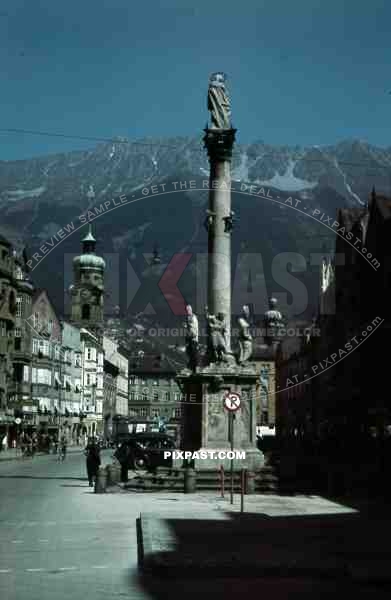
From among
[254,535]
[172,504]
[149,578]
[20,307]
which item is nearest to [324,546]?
[254,535]

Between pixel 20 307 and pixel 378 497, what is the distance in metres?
66.0

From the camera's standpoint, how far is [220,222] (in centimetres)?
3484

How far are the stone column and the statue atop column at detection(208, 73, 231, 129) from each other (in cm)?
51

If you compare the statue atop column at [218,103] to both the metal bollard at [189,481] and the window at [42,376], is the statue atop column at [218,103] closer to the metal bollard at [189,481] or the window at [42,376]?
the metal bollard at [189,481]

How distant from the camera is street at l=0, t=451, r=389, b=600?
11867 millimetres

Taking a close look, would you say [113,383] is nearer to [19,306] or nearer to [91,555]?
[19,306]

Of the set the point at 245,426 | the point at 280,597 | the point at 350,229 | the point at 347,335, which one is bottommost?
the point at 280,597

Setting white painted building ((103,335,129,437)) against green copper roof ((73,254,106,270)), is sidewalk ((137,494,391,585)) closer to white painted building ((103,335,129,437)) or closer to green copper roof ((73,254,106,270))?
white painted building ((103,335,129,437))

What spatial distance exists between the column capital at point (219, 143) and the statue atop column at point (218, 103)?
0.41 meters

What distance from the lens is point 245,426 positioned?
33.3 m

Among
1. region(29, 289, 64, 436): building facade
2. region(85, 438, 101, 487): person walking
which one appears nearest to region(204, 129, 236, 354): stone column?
region(85, 438, 101, 487): person walking

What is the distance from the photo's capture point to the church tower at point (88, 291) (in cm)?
16262

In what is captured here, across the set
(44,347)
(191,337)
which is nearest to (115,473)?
(191,337)

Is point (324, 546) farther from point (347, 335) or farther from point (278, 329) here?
point (278, 329)
